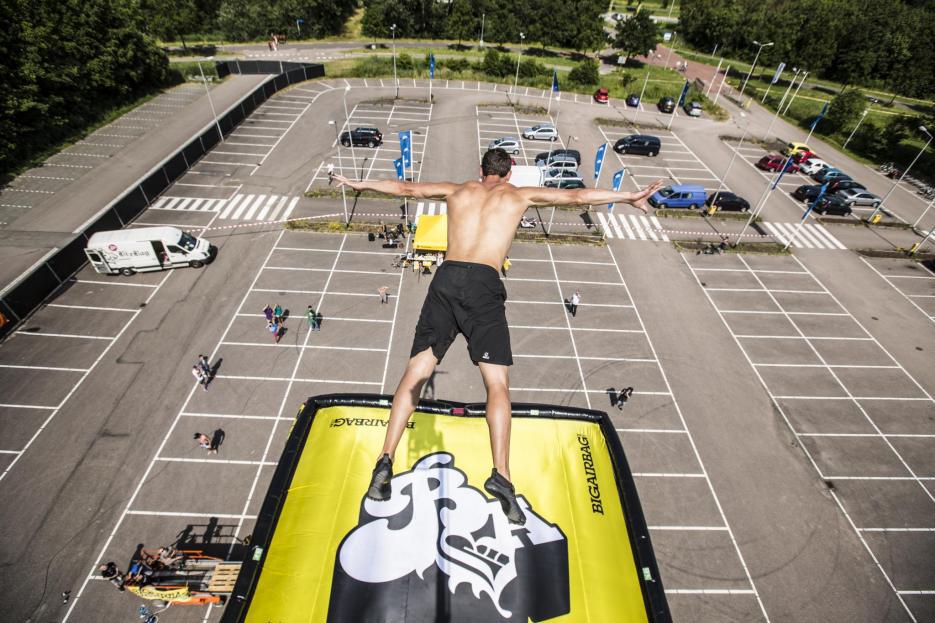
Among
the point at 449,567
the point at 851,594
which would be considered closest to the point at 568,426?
the point at 449,567

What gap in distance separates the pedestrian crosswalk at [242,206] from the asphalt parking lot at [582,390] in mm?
214

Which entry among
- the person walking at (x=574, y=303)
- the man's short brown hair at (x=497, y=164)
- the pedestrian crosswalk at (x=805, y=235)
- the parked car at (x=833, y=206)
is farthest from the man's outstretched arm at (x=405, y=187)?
the parked car at (x=833, y=206)

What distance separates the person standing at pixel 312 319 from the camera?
81.7ft

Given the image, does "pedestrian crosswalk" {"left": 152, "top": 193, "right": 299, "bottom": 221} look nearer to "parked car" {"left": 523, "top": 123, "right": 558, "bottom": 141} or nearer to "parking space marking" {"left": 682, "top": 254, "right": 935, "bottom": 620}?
"parked car" {"left": 523, "top": 123, "right": 558, "bottom": 141}

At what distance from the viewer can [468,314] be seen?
6.96 m

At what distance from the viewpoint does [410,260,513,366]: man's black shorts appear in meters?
6.76

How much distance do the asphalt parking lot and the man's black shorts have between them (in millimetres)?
15565

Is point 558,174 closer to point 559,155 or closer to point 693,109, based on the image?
point 559,155

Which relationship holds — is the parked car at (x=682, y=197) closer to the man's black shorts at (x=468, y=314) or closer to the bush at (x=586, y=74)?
the bush at (x=586, y=74)


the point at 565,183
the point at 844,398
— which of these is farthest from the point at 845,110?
the point at 844,398

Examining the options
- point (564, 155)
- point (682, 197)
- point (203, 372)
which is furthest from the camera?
point (564, 155)

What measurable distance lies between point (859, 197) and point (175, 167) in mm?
67990

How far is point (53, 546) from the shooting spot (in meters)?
16.3

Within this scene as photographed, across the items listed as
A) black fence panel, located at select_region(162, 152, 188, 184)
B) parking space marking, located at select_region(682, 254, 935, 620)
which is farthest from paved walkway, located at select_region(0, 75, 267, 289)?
parking space marking, located at select_region(682, 254, 935, 620)
